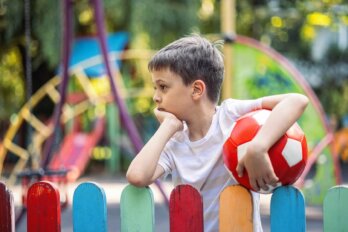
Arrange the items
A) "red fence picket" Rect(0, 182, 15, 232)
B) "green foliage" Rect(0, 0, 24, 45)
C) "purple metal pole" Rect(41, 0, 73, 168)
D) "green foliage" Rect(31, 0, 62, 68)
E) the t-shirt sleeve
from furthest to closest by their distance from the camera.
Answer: "green foliage" Rect(0, 0, 24, 45)
"green foliage" Rect(31, 0, 62, 68)
"purple metal pole" Rect(41, 0, 73, 168)
"red fence picket" Rect(0, 182, 15, 232)
the t-shirt sleeve

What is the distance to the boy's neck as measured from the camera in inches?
90.7

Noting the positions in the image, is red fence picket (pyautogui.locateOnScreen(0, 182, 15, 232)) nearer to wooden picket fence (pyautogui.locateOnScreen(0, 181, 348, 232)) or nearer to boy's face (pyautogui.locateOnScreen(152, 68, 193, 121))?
wooden picket fence (pyautogui.locateOnScreen(0, 181, 348, 232))

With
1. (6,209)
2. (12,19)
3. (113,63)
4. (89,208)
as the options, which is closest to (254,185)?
(89,208)

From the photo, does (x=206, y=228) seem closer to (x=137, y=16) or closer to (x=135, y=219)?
(x=135, y=219)

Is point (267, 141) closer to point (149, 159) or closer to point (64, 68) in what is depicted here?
point (149, 159)

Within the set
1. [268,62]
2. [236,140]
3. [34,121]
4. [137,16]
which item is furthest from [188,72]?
[137,16]

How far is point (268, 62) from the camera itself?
22.8ft

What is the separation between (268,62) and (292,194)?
16.4ft

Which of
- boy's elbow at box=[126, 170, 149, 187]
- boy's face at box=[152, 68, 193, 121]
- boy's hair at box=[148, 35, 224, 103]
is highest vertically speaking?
boy's hair at box=[148, 35, 224, 103]

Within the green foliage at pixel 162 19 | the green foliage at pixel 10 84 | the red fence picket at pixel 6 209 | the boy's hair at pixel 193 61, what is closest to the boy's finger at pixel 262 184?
the boy's hair at pixel 193 61

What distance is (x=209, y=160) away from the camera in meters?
2.28

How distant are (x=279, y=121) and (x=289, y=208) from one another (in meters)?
0.24

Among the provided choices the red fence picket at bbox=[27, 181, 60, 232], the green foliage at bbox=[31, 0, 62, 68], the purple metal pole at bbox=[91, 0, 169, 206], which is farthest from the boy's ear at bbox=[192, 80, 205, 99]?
the green foliage at bbox=[31, 0, 62, 68]

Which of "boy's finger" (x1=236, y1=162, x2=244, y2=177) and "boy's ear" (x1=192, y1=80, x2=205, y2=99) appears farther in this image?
"boy's ear" (x1=192, y1=80, x2=205, y2=99)
